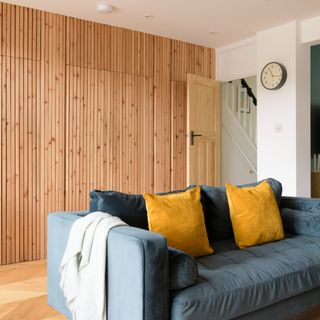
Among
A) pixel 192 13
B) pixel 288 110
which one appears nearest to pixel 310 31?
pixel 288 110

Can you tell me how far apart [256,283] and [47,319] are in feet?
4.75

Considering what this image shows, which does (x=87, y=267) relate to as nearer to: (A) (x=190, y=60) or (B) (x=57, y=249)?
(B) (x=57, y=249)

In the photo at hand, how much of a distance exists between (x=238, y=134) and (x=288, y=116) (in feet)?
5.38

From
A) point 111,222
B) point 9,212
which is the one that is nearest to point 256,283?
point 111,222

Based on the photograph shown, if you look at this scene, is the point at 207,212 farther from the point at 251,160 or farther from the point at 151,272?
the point at 251,160

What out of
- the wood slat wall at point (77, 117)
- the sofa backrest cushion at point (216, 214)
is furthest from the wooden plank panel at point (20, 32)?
the sofa backrest cushion at point (216, 214)

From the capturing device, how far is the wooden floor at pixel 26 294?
2770 millimetres

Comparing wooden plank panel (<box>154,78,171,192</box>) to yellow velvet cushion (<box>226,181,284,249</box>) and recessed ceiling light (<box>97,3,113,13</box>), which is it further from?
yellow velvet cushion (<box>226,181,284,249</box>)

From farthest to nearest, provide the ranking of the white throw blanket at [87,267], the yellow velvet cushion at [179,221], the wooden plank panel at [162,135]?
the wooden plank panel at [162,135]
the yellow velvet cushion at [179,221]
the white throw blanket at [87,267]

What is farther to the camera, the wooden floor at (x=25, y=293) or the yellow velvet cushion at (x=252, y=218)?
the yellow velvet cushion at (x=252, y=218)

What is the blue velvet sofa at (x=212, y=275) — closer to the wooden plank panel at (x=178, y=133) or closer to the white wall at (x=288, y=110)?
the white wall at (x=288, y=110)

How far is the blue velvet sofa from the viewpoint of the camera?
1909mm

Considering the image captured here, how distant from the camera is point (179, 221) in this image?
A: 2492 mm

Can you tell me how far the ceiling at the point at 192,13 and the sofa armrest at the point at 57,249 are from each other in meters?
2.48
